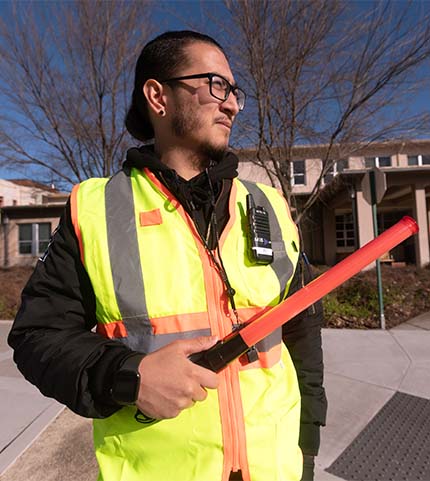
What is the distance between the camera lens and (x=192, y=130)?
1.28 m

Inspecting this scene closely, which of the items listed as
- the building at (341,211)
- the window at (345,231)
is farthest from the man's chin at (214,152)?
the window at (345,231)

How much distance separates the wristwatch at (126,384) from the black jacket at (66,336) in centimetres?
2

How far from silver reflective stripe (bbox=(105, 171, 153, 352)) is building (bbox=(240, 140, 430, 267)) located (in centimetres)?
870

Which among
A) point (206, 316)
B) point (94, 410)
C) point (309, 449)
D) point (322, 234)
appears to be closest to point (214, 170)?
point (206, 316)

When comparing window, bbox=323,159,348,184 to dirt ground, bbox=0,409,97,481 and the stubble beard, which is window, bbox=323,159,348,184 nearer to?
dirt ground, bbox=0,409,97,481

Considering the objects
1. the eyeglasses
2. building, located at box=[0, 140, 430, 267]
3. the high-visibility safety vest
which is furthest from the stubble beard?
building, located at box=[0, 140, 430, 267]

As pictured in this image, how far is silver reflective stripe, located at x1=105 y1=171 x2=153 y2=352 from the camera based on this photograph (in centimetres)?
103

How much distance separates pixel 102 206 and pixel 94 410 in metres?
0.58

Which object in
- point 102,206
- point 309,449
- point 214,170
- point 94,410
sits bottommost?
point 309,449

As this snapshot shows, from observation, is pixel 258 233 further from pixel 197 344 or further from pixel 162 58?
pixel 162 58

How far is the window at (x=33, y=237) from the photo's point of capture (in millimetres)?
19734

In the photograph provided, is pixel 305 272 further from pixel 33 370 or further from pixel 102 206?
pixel 33 370

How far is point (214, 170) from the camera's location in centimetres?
126

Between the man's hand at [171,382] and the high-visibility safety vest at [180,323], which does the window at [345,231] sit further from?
the man's hand at [171,382]
